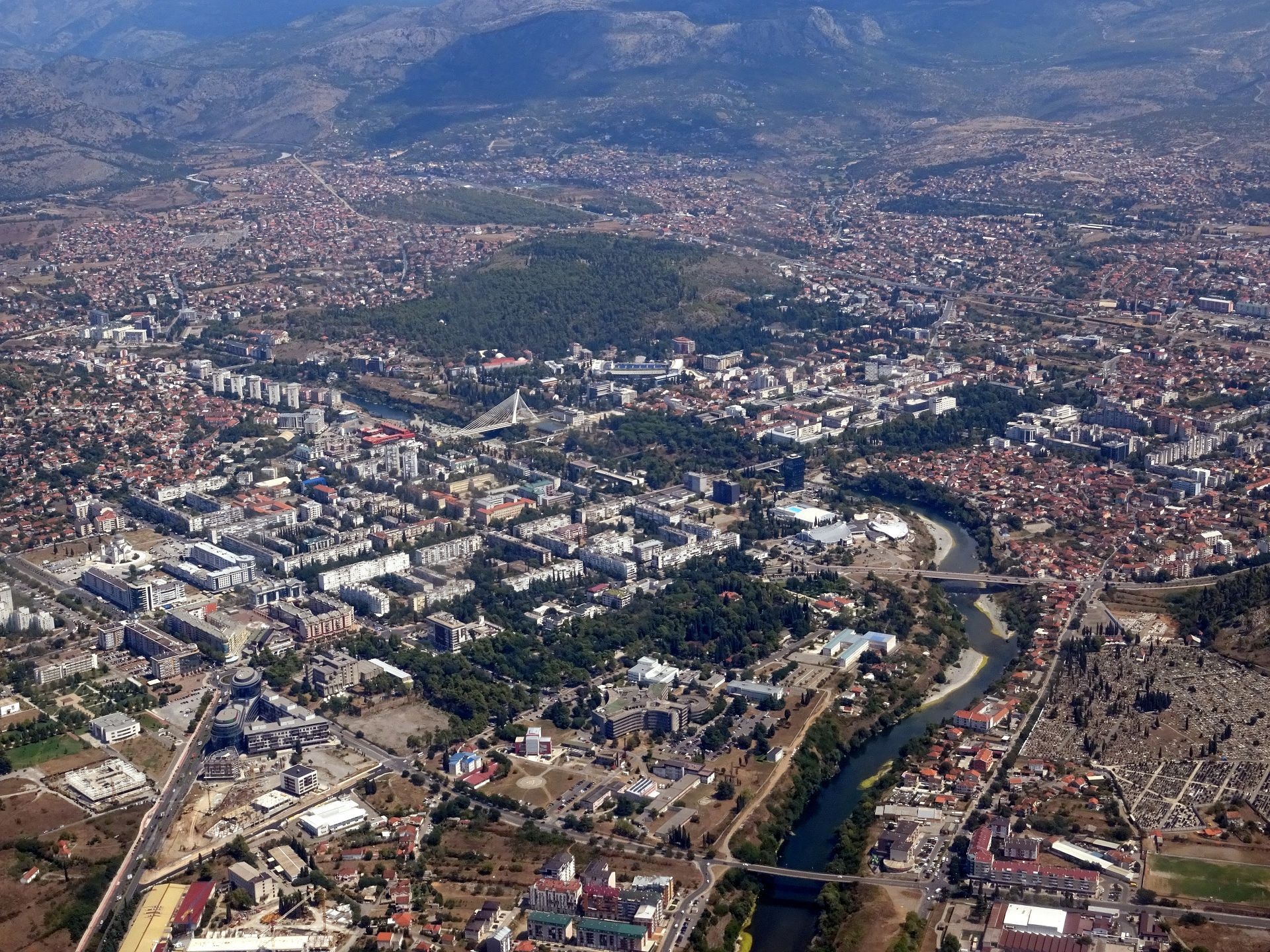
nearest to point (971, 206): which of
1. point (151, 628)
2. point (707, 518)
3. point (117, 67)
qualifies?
point (707, 518)

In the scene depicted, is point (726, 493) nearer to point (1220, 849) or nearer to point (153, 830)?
point (1220, 849)

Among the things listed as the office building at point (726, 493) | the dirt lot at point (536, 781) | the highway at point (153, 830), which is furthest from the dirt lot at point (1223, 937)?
the office building at point (726, 493)

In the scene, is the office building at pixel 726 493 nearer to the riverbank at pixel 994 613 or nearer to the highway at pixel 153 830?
the riverbank at pixel 994 613

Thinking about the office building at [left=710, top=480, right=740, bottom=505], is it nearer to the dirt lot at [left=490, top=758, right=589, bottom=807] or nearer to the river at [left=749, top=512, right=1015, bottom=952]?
the river at [left=749, top=512, right=1015, bottom=952]

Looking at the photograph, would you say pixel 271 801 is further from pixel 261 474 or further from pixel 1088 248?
pixel 1088 248

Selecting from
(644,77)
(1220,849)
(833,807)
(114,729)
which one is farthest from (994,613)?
(644,77)

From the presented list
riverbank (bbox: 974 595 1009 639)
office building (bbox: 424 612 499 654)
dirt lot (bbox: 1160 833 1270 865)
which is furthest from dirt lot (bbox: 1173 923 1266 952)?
office building (bbox: 424 612 499 654)
